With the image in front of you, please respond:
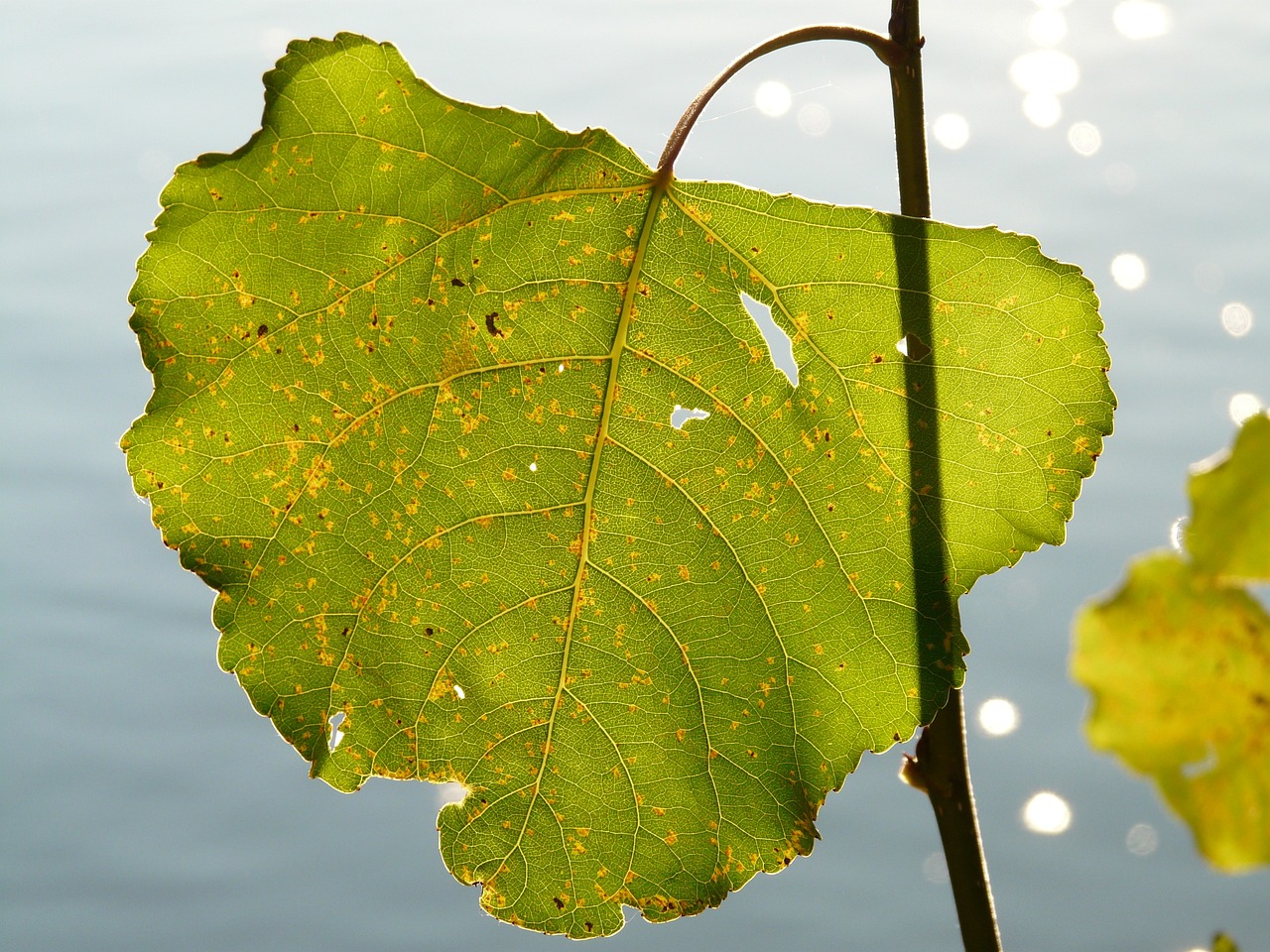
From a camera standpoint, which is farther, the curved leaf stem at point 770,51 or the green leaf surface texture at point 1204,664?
the curved leaf stem at point 770,51

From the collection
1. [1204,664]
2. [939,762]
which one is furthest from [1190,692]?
[939,762]

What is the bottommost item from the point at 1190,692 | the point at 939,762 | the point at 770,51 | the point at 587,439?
the point at 1190,692

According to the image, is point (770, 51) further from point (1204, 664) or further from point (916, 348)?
point (1204, 664)

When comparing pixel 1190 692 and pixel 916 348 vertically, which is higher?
pixel 916 348

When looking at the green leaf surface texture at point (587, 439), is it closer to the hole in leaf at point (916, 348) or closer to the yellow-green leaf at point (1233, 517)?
the hole in leaf at point (916, 348)

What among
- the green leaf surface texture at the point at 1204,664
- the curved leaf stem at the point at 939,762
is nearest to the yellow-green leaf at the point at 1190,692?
the green leaf surface texture at the point at 1204,664

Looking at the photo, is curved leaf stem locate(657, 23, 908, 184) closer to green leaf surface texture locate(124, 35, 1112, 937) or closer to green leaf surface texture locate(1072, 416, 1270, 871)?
green leaf surface texture locate(124, 35, 1112, 937)

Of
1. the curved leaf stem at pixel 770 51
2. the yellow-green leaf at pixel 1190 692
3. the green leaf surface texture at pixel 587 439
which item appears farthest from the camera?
the green leaf surface texture at pixel 587 439
